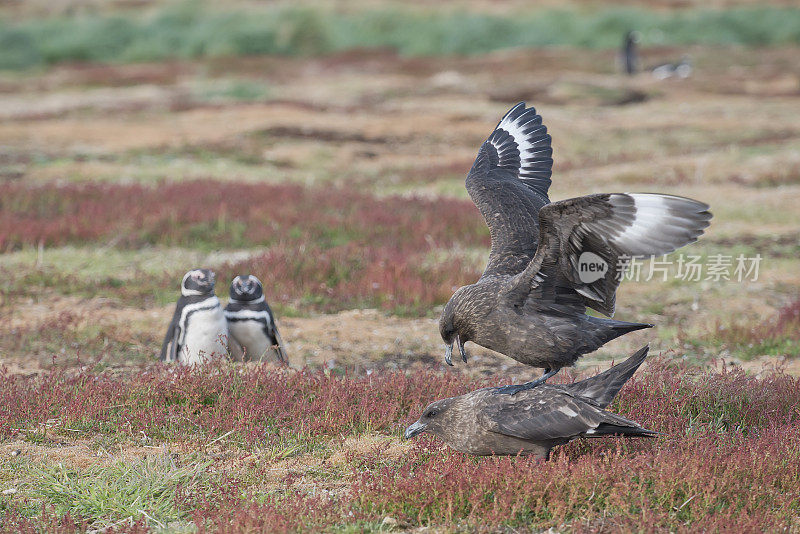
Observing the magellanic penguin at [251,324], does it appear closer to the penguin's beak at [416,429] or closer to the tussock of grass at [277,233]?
the tussock of grass at [277,233]

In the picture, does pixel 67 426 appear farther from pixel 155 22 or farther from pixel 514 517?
pixel 155 22

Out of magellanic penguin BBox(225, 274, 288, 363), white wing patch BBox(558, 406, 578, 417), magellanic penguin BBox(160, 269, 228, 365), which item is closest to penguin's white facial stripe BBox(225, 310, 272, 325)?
magellanic penguin BBox(225, 274, 288, 363)

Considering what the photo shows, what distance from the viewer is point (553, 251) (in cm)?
507

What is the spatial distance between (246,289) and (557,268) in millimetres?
3987

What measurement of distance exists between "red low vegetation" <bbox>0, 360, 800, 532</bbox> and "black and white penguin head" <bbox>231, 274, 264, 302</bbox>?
4.74ft

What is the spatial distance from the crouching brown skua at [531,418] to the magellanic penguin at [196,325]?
10.9ft

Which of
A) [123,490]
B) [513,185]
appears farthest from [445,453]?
[513,185]

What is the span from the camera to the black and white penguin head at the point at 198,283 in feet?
26.7

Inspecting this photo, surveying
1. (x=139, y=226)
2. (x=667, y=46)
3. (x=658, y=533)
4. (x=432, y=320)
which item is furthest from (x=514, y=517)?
(x=667, y=46)

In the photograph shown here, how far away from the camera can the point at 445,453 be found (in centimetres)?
533

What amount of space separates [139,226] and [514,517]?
32.0ft

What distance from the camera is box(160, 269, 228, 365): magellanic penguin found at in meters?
7.97

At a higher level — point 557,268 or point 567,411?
point 557,268

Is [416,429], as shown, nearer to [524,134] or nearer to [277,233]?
[524,134]
